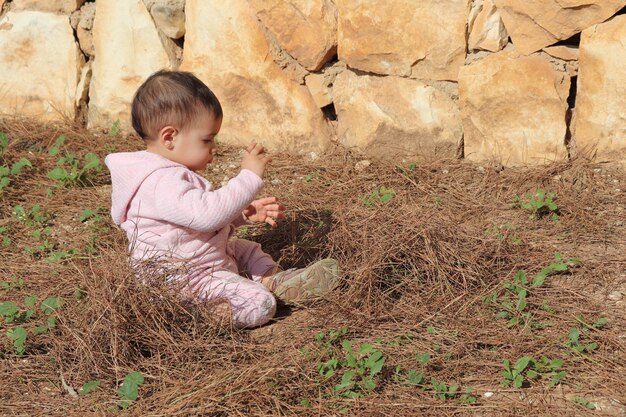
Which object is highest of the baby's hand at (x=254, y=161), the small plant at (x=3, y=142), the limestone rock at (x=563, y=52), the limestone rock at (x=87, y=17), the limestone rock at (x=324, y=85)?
the limestone rock at (x=87, y=17)

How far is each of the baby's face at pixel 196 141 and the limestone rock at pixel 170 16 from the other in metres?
1.53

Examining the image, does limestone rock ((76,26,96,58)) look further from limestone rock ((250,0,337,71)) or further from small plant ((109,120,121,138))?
limestone rock ((250,0,337,71))

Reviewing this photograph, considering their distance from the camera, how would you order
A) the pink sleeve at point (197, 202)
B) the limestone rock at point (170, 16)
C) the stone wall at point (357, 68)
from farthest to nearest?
the limestone rock at point (170, 16) < the stone wall at point (357, 68) < the pink sleeve at point (197, 202)

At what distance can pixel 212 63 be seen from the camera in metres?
4.31

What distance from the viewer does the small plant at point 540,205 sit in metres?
3.50

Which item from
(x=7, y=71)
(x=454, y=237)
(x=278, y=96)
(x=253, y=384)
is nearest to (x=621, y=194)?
(x=454, y=237)

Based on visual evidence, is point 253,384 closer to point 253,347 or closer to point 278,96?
point 253,347

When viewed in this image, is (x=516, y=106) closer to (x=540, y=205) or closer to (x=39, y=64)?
(x=540, y=205)

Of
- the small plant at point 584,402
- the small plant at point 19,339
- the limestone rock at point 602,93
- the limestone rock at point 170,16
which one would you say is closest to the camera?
the small plant at point 584,402

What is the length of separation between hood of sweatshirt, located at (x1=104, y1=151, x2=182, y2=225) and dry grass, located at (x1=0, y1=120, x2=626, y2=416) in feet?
0.55

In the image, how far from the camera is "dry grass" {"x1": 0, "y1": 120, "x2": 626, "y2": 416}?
2.45 m

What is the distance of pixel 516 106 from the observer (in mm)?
3850

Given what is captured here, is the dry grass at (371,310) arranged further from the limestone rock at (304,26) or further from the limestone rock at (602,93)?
the limestone rock at (304,26)

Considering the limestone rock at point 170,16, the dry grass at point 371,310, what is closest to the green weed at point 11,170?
the dry grass at point 371,310
